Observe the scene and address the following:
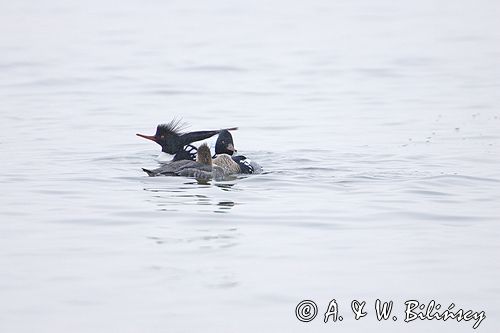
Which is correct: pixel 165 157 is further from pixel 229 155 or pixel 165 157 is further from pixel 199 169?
pixel 199 169

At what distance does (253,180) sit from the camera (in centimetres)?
1230

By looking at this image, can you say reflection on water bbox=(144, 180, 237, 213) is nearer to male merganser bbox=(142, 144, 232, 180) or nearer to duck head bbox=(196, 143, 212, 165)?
male merganser bbox=(142, 144, 232, 180)

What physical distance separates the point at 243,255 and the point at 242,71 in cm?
1377

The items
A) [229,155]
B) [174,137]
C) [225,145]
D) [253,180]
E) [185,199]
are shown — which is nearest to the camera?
[185,199]

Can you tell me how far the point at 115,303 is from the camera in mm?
7645

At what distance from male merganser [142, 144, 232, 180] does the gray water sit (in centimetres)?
17

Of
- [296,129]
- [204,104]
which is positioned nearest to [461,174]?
[296,129]

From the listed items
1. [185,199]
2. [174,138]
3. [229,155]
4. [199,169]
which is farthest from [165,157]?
[185,199]

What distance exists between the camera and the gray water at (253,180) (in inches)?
309

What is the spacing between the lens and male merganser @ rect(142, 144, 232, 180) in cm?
1230

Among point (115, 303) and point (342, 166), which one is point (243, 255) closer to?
point (115, 303)

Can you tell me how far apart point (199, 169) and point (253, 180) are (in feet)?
1.83

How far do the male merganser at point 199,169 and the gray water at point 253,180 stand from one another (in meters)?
0.17

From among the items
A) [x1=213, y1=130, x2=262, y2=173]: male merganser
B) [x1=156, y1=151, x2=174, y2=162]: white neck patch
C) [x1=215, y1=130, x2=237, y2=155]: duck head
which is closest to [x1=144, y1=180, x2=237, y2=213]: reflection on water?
[x1=213, y1=130, x2=262, y2=173]: male merganser
